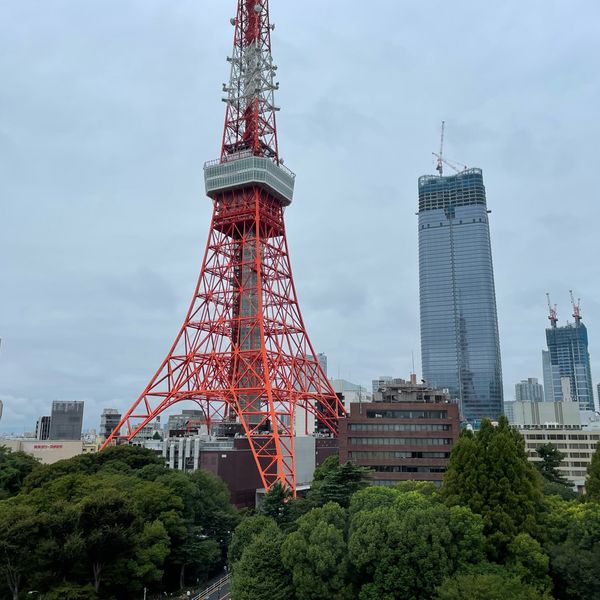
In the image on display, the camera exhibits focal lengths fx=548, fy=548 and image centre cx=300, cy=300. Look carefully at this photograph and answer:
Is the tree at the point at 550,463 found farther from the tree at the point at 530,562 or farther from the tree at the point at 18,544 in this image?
the tree at the point at 18,544

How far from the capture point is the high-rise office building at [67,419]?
96.1 metres

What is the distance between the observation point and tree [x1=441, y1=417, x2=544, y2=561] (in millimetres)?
23359

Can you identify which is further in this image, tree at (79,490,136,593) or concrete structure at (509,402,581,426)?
concrete structure at (509,402,581,426)

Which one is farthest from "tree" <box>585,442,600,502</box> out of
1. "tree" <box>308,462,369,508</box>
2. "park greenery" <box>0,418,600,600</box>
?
"tree" <box>308,462,369,508</box>

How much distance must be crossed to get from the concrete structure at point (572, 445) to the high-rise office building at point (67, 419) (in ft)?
241

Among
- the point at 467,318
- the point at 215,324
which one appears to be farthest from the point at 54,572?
the point at 467,318

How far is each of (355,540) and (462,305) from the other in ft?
476

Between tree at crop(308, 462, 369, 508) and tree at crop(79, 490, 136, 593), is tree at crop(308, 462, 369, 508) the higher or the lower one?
the higher one

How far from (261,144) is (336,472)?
38445 mm

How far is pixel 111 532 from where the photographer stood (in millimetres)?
27906

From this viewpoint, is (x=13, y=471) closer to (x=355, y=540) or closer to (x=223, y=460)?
(x=223, y=460)

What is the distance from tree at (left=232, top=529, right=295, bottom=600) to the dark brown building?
68.2 ft

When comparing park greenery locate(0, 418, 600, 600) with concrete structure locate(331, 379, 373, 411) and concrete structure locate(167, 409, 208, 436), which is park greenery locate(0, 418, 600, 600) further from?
concrete structure locate(331, 379, 373, 411)

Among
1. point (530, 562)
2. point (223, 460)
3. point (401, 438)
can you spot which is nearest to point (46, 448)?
point (223, 460)
